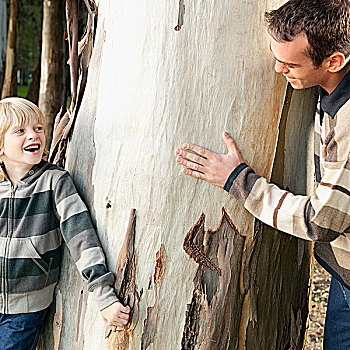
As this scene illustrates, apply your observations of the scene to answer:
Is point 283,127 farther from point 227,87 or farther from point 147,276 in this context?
point 147,276

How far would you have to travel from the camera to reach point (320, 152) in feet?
5.87

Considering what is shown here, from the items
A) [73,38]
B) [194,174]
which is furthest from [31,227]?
[73,38]

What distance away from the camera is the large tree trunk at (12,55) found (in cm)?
Answer: 838

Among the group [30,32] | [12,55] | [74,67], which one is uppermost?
[30,32]

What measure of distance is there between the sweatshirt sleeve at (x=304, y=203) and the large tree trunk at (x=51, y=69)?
535cm

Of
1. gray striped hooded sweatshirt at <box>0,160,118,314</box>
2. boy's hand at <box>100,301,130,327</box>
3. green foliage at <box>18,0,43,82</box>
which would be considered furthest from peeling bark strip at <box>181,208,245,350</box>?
green foliage at <box>18,0,43,82</box>

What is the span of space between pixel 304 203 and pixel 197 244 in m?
0.38

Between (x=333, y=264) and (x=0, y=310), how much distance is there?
4.04ft

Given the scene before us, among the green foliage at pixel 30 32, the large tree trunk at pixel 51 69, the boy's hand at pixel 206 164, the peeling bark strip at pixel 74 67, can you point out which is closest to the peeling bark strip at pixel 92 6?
the peeling bark strip at pixel 74 67

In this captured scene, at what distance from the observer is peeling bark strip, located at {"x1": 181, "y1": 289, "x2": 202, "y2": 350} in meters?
1.75

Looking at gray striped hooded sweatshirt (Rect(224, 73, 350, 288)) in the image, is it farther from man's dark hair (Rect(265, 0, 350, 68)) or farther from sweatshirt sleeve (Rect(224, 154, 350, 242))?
man's dark hair (Rect(265, 0, 350, 68))

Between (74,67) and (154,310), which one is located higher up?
(74,67)

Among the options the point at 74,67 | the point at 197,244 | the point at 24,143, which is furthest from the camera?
the point at 74,67

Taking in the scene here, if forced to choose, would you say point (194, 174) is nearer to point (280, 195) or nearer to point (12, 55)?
point (280, 195)
